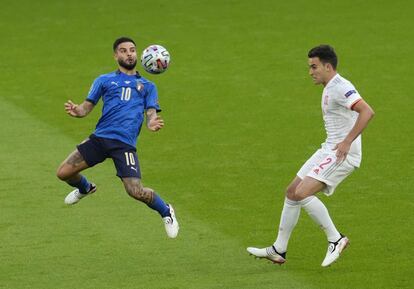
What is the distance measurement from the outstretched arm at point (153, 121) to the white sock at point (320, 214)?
1.86 m

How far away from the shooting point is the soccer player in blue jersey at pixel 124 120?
14.0 meters

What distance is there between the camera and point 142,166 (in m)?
18.5

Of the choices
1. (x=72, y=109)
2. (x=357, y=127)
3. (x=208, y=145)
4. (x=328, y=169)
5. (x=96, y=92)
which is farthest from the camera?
(x=208, y=145)

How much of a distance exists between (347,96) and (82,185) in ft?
12.6

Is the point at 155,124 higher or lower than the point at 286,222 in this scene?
higher

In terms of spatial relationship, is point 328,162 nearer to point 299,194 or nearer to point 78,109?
point 299,194

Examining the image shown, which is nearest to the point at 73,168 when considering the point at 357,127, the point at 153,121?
the point at 153,121

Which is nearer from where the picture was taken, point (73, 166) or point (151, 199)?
point (151, 199)

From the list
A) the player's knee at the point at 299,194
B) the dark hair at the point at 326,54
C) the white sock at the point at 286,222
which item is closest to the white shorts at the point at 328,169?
the player's knee at the point at 299,194

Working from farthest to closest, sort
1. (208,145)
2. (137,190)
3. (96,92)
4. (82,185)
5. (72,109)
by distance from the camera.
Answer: (208,145) → (82,185) → (96,92) → (137,190) → (72,109)

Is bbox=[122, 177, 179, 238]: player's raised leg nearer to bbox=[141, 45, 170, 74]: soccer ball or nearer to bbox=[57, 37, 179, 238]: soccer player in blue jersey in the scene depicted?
bbox=[57, 37, 179, 238]: soccer player in blue jersey

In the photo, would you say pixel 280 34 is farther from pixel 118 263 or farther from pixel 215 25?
pixel 118 263

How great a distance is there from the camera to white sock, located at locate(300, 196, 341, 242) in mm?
13461

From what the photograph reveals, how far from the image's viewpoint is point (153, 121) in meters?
13.6
